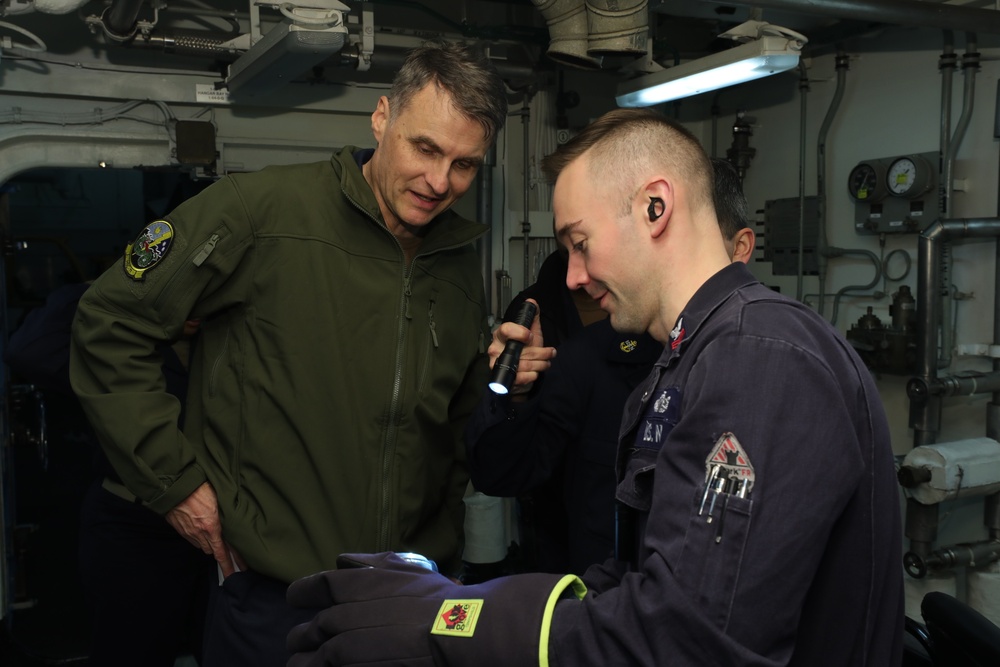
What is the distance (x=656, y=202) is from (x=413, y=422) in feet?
3.43

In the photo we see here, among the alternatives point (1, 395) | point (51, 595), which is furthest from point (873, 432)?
point (51, 595)

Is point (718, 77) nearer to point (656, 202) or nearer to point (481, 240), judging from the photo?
point (481, 240)

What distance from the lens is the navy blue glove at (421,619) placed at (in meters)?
1.01

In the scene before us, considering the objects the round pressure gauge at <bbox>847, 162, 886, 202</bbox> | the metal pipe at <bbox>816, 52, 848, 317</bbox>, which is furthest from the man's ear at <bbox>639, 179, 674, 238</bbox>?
the metal pipe at <bbox>816, 52, 848, 317</bbox>

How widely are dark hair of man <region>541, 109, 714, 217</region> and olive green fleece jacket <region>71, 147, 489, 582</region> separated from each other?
2.63 ft

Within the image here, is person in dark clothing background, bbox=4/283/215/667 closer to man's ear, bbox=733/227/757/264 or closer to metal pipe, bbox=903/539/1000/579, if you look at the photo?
man's ear, bbox=733/227/757/264

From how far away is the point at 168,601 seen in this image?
2.91m

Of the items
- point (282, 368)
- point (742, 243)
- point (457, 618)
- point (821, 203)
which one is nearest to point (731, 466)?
point (457, 618)

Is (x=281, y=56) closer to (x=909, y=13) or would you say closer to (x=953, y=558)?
(x=909, y=13)

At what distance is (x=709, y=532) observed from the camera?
37.3 inches

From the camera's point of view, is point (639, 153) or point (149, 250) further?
point (149, 250)

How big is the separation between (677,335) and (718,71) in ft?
7.36

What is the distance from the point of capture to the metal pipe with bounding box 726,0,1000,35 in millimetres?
2953

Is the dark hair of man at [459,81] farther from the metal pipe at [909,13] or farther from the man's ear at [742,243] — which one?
the metal pipe at [909,13]
